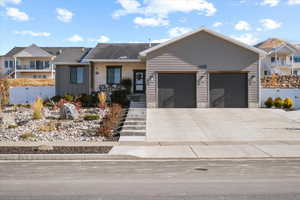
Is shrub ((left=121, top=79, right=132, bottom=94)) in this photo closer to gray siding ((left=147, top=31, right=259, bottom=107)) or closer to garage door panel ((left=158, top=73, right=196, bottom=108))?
gray siding ((left=147, top=31, right=259, bottom=107))

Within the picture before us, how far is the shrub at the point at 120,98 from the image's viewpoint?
24884mm

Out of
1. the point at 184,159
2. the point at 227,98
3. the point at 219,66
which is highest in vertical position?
the point at 219,66

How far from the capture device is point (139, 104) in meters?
24.4

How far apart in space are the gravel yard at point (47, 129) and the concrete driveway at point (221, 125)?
297 centimetres

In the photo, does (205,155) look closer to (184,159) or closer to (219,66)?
(184,159)

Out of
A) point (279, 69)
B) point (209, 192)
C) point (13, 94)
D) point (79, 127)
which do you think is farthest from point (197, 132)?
point (279, 69)

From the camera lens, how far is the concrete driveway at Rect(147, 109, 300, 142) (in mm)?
14922

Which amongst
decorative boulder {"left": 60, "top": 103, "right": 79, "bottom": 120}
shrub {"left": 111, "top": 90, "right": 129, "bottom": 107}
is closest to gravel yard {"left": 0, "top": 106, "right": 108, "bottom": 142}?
decorative boulder {"left": 60, "top": 103, "right": 79, "bottom": 120}

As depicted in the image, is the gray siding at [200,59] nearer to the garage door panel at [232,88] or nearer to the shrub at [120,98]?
the garage door panel at [232,88]

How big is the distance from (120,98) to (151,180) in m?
17.4

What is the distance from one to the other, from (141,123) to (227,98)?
8643 mm

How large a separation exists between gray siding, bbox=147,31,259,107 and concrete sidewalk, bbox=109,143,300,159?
10672 mm

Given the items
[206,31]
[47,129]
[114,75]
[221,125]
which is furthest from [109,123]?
[206,31]

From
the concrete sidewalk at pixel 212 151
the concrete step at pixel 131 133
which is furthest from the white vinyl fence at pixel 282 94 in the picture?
the concrete step at pixel 131 133
